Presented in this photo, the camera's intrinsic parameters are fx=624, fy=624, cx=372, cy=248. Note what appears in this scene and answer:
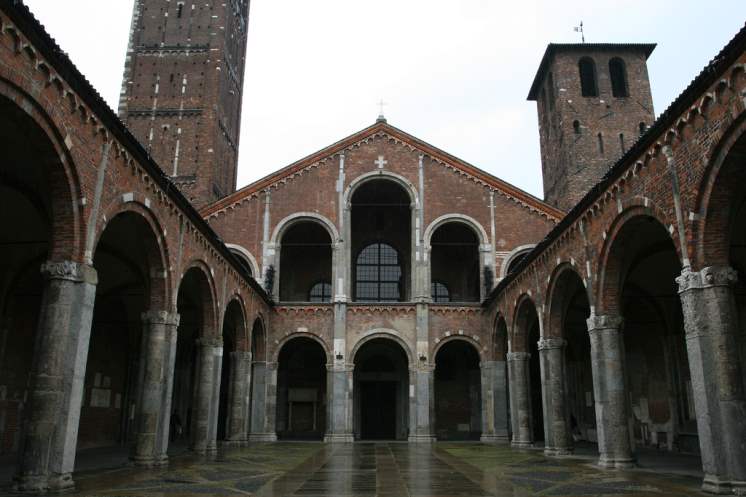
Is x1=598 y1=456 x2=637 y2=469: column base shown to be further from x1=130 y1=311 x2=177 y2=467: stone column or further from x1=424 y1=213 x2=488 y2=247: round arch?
x1=424 y1=213 x2=488 y2=247: round arch

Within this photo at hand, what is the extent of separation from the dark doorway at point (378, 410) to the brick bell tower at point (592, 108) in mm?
13832

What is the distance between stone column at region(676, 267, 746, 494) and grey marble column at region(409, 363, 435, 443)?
16.2 m

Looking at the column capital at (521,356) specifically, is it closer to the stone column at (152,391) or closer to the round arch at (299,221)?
the round arch at (299,221)

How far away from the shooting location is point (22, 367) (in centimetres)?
1761

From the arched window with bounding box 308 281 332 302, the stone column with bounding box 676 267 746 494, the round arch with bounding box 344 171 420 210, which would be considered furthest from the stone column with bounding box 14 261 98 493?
the arched window with bounding box 308 281 332 302

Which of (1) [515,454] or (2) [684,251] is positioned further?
(1) [515,454]

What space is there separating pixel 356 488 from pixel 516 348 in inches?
545

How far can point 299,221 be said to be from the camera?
2856 centimetres

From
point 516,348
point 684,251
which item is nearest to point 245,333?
point 516,348

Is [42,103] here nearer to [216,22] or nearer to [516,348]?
[516,348]

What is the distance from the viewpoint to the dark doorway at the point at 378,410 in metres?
29.7

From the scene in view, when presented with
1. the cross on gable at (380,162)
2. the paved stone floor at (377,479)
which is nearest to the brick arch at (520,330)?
the paved stone floor at (377,479)

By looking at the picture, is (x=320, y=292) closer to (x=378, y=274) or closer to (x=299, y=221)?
(x=378, y=274)

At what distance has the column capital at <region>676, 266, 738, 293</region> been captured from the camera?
9.83 m
